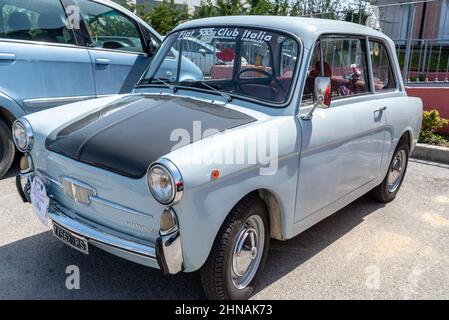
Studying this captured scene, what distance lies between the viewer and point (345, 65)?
3.92 metres

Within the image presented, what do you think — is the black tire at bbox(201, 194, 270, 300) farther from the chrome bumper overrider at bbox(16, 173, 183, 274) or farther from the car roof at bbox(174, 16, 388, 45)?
the car roof at bbox(174, 16, 388, 45)

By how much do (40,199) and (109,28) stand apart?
11.5 feet

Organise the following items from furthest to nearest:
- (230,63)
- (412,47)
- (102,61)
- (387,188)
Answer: (412,47) < (102,61) < (387,188) < (230,63)

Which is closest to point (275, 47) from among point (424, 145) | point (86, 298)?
point (86, 298)

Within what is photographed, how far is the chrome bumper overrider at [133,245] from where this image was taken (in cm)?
235

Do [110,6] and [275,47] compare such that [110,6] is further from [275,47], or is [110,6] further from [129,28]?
[275,47]

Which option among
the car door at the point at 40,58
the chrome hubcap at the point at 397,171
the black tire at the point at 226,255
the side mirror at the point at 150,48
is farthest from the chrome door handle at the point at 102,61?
the chrome hubcap at the point at 397,171

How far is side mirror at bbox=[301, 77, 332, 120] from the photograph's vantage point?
3049 mm

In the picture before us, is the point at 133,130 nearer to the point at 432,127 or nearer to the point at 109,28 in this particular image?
the point at 109,28

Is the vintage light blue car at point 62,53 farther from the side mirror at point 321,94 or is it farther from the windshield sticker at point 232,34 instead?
the side mirror at point 321,94

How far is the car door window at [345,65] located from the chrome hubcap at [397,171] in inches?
44.2

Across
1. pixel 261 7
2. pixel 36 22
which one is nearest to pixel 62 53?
pixel 36 22

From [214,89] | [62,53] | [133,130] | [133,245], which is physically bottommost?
[133,245]
